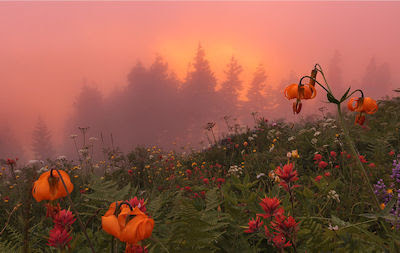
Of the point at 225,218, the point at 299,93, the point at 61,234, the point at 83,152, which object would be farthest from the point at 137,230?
the point at 83,152

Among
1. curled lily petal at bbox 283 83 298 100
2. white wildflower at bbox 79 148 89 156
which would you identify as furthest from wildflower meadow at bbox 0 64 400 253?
white wildflower at bbox 79 148 89 156

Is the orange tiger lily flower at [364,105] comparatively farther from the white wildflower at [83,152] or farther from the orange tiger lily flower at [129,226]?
the white wildflower at [83,152]

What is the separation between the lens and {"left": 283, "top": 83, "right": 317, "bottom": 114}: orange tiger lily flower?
80.9 inches

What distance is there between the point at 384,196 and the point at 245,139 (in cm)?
485

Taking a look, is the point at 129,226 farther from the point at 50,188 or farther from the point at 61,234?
the point at 50,188

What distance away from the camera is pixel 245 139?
276 inches

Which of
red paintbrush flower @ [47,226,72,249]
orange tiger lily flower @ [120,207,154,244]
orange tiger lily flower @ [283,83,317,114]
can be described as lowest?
red paintbrush flower @ [47,226,72,249]

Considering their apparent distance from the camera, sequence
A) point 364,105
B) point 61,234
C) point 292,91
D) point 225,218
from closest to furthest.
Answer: point 61,234
point 225,218
point 364,105
point 292,91

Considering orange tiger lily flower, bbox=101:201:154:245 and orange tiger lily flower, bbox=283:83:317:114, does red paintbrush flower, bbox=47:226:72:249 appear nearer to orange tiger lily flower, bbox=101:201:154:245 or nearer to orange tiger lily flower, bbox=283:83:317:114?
orange tiger lily flower, bbox=101:201:154:245

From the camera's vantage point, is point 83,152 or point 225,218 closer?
point 225,218

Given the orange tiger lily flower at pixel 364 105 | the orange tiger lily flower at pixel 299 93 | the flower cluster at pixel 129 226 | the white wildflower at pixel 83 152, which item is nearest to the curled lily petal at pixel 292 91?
the orange tiger lily flower at pixel 299 93

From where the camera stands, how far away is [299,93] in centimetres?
204

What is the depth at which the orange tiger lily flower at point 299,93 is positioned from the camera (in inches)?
80.9

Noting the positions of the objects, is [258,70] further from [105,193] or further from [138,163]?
[105,193]
